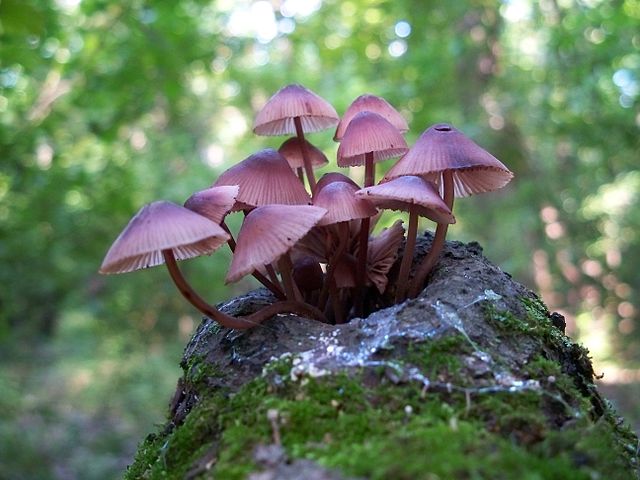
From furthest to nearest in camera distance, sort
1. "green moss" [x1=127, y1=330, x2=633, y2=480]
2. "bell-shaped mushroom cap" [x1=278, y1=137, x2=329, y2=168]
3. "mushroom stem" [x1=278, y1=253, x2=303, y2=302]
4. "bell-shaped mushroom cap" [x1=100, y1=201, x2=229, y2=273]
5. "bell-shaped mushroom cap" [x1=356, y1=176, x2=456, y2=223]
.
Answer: "bell-shaped mushroom cap" [x1=278, y1=137, x2=329, y2=168]
"mushroom stem" [x1=278, y1=253, x2=303, y2=302]
"bell-shaped mushroom cap" [x1=356, y1=176, x2=456, y2=223]
"bell-shaped mushroom cap" [x1=100, y1=201, x2=229, y2=273]
"green moss" [x1=127, y1=330, x2=633, y2=480]

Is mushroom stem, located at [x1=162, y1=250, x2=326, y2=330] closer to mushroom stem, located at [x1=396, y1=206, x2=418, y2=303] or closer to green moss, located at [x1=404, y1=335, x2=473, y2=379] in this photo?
mushroom stem, located at [x1=396, y1=206, x2=418, y2=303]

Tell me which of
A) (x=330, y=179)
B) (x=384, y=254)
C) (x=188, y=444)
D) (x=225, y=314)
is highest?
(x=330, y=179)

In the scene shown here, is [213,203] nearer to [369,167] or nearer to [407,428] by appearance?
[369,167]

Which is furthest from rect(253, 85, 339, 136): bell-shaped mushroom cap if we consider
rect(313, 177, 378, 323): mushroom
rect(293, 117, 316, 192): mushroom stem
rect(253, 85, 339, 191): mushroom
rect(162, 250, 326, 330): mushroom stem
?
rect(162, 250, 326, 330): mushroom stem

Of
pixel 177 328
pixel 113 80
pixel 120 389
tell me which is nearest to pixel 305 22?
pixel 113 80

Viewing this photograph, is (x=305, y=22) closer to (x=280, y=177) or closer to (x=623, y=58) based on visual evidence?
(x=623, y=58)

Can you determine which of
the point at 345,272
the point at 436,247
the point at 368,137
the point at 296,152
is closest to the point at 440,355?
the point at 436,247
